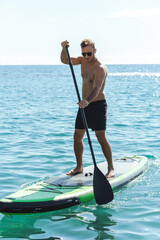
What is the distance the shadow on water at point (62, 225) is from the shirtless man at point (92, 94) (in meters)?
1.08

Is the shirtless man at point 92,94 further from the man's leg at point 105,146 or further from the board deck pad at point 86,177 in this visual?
the board deck pad at point 86,177

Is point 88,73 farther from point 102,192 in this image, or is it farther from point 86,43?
point 102,192

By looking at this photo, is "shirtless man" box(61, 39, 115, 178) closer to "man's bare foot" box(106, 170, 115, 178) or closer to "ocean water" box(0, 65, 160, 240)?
"man's bare foot" box(106, 170, 115, 178)

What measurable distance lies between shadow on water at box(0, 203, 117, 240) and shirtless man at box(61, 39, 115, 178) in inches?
42.7

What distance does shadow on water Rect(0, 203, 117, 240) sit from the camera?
5.48 meters

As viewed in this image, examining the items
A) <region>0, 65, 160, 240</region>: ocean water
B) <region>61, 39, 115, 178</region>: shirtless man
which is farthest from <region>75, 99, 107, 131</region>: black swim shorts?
<region>0, 65, 160, 240</region>: ocean water

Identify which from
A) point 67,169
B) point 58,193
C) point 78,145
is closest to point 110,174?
point 78,145

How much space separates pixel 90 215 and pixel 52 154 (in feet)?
13.3

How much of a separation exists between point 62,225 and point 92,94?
1902 millimetres

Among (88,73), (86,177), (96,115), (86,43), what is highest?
(86,43)

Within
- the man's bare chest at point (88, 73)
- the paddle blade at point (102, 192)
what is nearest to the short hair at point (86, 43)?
the man's bare chest at point (88, 73)

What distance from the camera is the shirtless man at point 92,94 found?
21.5ft

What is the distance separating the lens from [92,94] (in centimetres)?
640

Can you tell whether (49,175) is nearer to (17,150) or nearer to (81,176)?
(81,176)
